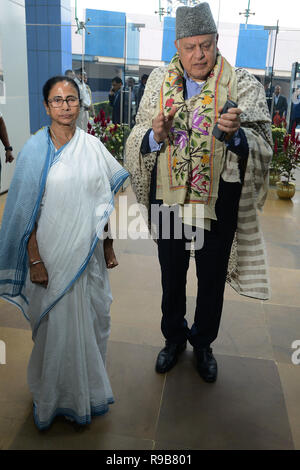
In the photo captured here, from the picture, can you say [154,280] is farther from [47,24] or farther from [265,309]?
[47,24]

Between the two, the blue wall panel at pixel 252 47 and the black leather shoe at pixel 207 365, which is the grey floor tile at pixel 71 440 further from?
the blue wall panel at pixel 252 47

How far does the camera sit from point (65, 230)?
1765 mm

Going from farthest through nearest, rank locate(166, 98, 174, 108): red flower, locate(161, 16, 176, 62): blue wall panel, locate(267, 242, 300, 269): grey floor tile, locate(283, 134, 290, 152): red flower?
1. locate(161, 16, 176, 62): blue wall panel
2. locate(283, 134, 290, 152): red flower
3. locate(267, 242, 300, 269): grey floor tile
4. locate(166, 98, 174, 108): red flower

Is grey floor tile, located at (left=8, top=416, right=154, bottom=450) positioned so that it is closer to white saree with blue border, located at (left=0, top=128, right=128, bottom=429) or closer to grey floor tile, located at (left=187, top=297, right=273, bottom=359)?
white saree with blue border, located at (left=0, top=128, right=128, bottom=429)

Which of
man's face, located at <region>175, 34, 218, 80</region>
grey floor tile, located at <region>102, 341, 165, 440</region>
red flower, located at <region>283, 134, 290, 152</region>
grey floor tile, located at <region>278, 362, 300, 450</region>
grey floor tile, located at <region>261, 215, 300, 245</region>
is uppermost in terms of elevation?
man's face, located at <region>175, 34, 218, 80</region>

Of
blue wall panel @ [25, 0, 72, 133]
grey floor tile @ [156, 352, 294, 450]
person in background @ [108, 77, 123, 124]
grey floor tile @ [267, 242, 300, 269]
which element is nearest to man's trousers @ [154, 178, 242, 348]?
grey floor tile @ [156, 352, 294, 450]

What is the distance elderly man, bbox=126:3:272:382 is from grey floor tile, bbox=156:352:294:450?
0.43 ft

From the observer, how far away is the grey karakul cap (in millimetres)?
1817

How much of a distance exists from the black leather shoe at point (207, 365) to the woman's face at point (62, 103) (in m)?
1.47

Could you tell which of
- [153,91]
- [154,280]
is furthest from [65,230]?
→ [154,280]

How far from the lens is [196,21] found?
182 cm

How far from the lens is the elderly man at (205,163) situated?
1.88 meters

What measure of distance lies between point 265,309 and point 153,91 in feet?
6.14

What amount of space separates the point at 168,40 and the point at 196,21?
520 centimetres
